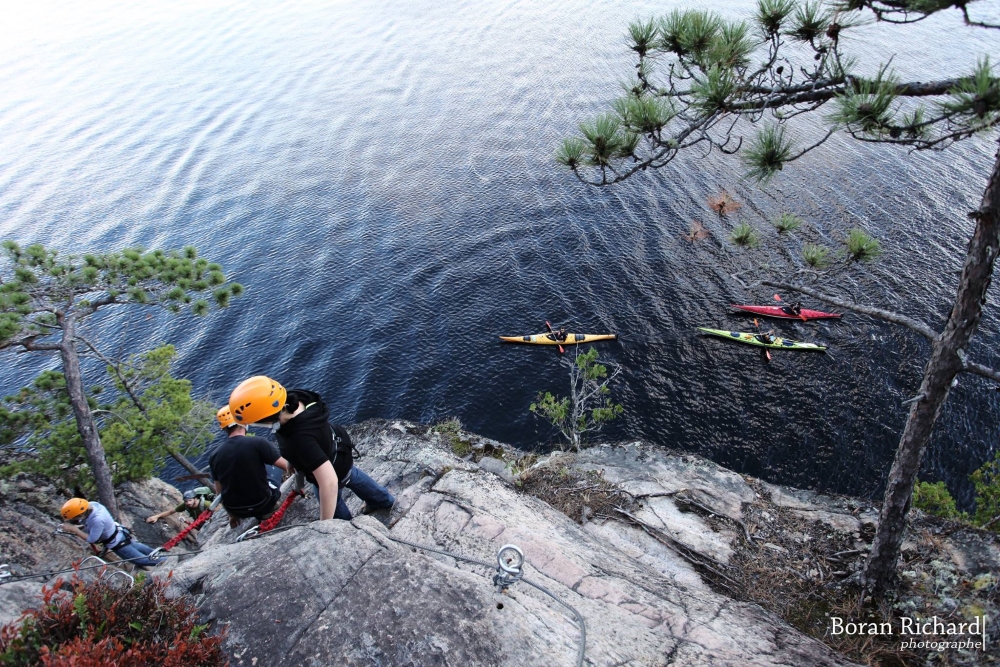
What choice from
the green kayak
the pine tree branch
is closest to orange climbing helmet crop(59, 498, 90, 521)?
the pine tree branch

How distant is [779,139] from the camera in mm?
7629

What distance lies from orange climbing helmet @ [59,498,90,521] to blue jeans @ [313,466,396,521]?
4.35m

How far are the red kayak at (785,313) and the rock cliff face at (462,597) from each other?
25.9m

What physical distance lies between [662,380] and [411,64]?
2065 inches

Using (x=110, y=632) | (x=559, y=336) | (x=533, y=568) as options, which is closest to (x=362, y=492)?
(x=533, y=568)

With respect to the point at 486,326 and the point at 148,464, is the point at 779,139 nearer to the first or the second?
the point at 148,464

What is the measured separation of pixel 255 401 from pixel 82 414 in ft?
43.3

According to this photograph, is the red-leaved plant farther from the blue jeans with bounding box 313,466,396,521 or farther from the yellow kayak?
the yellow kayak

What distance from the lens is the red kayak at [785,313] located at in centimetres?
3331

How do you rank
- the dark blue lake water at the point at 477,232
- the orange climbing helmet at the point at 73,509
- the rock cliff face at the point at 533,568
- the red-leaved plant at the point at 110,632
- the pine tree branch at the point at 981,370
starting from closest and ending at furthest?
the red-leaved plant at the point at 110,632 → the rock cliff face at the point at 533,568 → the pine tree branch at the point at 981,370 → the orange climbing helmet at the point at 73,509 → the dark blue lake water at the point at 477,232

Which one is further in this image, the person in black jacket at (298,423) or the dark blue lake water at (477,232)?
the dark blue lake water at (477,232)

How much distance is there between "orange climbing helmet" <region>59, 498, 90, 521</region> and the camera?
374 inches

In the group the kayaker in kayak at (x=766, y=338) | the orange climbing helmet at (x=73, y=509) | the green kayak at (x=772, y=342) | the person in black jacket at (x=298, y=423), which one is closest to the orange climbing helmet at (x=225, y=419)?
the person in black jacket at (x=298, y=423)

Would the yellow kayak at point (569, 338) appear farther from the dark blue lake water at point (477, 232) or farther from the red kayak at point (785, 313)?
the red kayak at point (785, 313)
